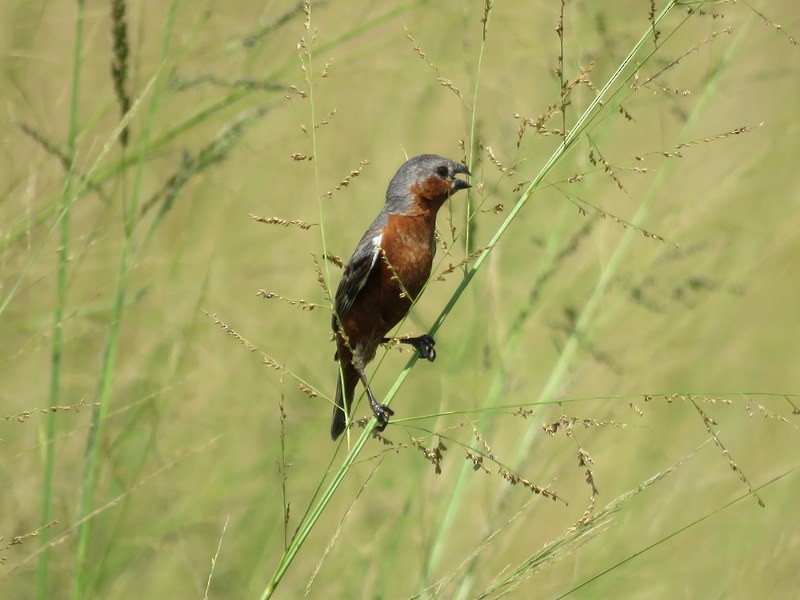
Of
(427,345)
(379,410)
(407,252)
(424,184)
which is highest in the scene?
(424,184)

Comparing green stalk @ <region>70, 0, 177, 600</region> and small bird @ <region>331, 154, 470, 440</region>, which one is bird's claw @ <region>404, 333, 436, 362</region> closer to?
small bird @ <region>331, 154, 470, 440</region>

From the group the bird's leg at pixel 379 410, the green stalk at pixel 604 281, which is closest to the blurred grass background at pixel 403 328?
the green stalk at pixel 604 281

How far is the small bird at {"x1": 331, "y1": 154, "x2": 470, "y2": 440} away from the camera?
11.7ft

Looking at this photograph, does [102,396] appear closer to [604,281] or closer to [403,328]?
[403,328]

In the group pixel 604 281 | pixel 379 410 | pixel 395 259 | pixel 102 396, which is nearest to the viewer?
pixel 102 396

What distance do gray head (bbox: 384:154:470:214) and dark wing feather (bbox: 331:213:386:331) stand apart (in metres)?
0.10

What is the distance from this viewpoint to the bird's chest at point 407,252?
3535mm

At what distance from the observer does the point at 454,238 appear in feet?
7.34

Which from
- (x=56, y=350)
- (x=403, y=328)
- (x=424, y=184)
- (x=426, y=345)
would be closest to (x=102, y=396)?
(x=56, y=350)

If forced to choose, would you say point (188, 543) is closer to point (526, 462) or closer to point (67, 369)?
point (67, 369)

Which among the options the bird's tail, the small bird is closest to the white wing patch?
the small bird

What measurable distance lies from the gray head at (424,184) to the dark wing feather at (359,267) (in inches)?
3.8

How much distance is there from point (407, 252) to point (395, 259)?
0.06 m

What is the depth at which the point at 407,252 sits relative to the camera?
355 cm
